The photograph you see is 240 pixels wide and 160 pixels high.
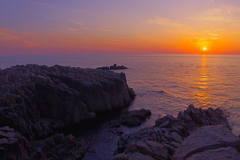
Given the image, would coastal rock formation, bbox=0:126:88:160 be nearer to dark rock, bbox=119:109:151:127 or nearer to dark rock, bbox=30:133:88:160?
dark rock, bbox=30:133:88:160

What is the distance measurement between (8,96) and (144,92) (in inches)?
1556

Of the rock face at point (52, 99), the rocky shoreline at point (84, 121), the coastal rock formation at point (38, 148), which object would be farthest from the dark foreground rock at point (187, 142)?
the rock face at point (52, 99)

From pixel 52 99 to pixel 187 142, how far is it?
2818 cm

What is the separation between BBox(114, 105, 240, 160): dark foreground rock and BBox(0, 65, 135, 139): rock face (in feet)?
44.7

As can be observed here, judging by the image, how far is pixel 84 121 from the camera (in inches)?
1406

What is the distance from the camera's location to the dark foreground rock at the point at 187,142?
1046cm

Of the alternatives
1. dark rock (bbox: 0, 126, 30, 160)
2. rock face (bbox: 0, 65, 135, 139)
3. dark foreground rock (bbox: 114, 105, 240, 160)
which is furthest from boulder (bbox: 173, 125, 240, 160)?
rock face (bbox: 0, 65, 135, 139)

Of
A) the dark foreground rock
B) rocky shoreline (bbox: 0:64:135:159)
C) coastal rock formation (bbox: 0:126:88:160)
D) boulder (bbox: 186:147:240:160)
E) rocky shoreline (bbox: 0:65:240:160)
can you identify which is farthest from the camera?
rocky shoreline (bbox: 0:64:135:159)

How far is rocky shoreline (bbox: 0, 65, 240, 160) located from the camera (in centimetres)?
1191

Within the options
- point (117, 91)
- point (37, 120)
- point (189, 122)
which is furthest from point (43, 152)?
point (117, 91)

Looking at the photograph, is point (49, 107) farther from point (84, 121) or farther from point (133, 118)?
point (133, 118)

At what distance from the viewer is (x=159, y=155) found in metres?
15.8

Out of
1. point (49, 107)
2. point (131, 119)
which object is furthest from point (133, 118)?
point (49, 107)

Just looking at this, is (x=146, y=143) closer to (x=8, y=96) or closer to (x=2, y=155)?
(x=2, y=155)
